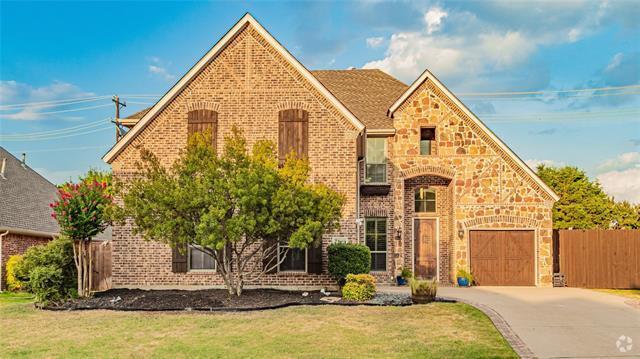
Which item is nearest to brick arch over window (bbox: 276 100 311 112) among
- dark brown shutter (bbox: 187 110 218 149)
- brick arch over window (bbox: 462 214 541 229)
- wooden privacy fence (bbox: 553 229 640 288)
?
dark brown shutter (bbox: 187 110 218 149)

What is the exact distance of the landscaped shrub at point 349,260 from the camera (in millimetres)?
17031

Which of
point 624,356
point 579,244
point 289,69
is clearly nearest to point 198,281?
point 289,69

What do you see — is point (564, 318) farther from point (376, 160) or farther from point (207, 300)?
point (376, 160)

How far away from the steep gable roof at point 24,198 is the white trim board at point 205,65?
7557 mm

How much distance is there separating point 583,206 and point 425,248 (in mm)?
19720

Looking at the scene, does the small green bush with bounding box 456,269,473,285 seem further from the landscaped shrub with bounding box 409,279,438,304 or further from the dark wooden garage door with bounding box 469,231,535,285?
the landscaped shrub with bounding box 409,279,438,304

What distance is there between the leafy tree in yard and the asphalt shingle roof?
17556 mm

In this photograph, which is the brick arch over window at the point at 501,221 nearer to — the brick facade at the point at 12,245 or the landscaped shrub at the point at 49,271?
the landscaped shrub at the point at 49,271

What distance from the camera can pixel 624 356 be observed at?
989cm

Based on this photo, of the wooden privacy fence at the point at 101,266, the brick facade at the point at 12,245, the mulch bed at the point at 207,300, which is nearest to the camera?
the mulch bed at the point at 207,300

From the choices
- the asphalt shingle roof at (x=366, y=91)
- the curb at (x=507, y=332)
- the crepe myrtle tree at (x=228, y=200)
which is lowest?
the curb at (x=507, y=332)

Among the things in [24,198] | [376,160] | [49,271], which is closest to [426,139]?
[376,160]

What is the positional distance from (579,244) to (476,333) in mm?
11350

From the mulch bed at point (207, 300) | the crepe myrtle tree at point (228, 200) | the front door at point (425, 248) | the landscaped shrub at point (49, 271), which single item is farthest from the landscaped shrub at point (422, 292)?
the landscaped shrub at point (49, 271)
